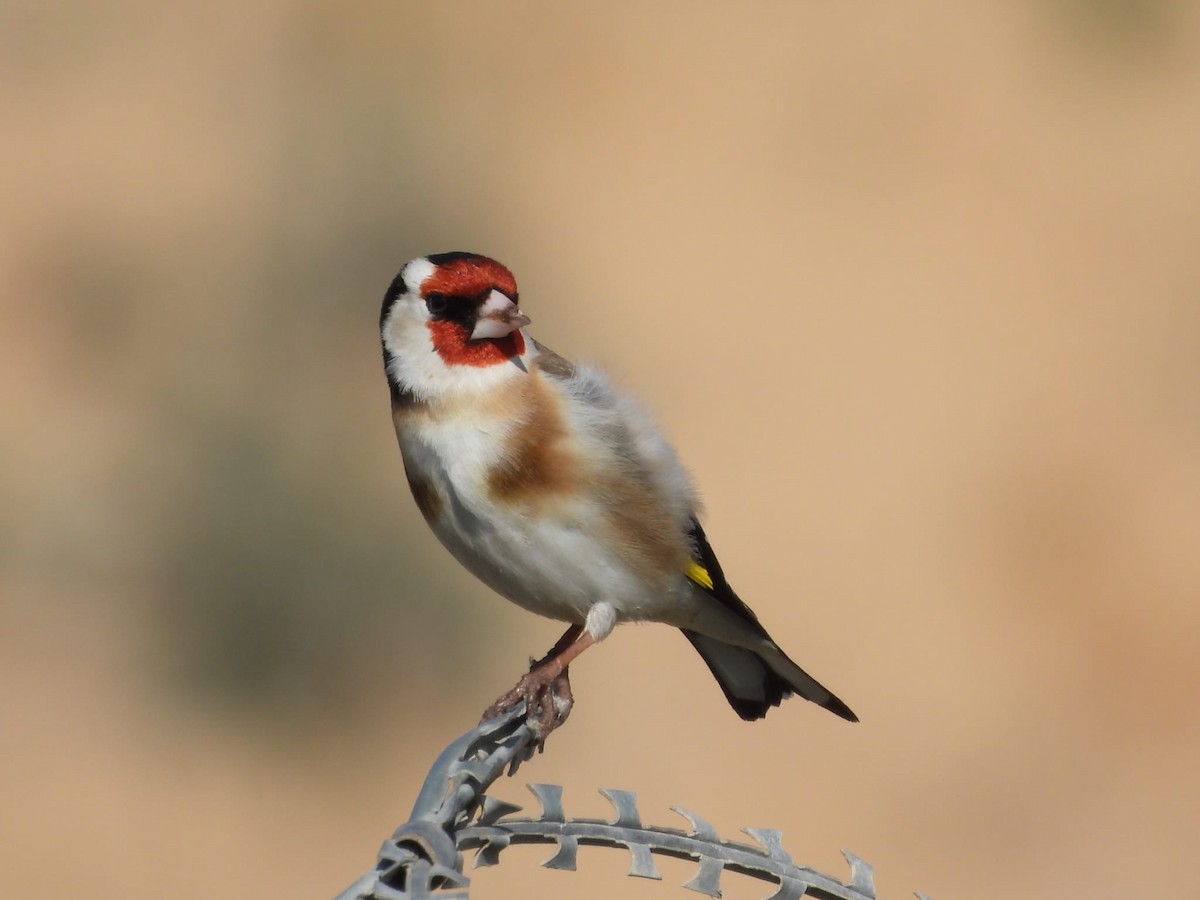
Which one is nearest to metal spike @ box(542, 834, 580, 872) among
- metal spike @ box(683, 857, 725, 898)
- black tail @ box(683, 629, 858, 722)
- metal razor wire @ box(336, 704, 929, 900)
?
metal razor wire @ box(336, 704, 929, 900)

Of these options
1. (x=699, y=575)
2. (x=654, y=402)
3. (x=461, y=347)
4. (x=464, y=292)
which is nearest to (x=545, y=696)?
(x=699, y=575)

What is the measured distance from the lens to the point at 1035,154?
12.9 metres

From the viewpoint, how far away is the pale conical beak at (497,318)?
3533 millimetres

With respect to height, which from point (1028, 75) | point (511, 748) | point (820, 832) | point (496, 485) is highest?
point (1028, 75)

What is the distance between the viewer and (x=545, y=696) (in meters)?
3.49

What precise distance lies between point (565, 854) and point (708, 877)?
0.22 meters

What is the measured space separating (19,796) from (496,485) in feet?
20.7

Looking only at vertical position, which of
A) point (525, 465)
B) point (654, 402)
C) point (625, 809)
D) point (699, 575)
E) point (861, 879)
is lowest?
point (861, 879)

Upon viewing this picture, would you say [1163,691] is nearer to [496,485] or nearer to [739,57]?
[739,57]

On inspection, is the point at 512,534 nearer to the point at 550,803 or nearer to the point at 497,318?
the point at 497,318

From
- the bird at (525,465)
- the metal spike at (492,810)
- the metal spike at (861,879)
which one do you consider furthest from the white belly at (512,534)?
the metal spike at (861,879)

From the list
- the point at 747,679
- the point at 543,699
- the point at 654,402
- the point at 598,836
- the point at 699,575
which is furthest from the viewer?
the point at 654,402

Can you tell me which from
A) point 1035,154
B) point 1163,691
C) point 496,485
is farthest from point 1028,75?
point 496,485

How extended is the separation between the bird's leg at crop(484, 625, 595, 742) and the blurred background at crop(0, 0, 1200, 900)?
16.2 ft
